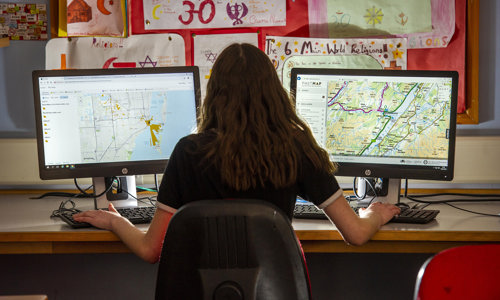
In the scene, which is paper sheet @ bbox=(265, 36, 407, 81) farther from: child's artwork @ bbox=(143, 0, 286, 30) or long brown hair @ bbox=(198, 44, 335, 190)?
long brown hair @ bbox=(198, 44, 335, 190)

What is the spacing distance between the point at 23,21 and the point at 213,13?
0.71 meters

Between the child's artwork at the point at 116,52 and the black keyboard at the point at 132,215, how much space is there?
64cm

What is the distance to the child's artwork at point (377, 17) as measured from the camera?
6.86ft

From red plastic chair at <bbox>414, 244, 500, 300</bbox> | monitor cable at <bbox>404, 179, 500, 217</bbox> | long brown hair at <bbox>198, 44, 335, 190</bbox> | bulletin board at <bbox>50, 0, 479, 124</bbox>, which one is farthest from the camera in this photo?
bulletin board at <bbox>50, 0, 479, 124</bbox>

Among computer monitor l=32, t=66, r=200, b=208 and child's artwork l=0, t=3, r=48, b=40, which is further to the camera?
child's artwork l=0, t=3, r=48, b=40

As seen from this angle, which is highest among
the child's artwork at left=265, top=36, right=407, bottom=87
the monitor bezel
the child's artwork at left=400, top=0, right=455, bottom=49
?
the child's artwork at left=400, top=0, right=455, bottom=49

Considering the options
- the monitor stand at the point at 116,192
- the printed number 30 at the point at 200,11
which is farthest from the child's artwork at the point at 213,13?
the monitor stand at the point at 116,192

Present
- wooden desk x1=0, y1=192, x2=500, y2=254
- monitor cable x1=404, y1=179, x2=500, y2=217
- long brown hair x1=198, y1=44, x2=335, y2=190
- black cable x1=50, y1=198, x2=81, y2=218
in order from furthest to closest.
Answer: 1. monitor cable x1=404, y1=179, x2=500, y2=217
2. black cable x1=50, y1=198, x2=81, y2=218
3. wooden desk x1=0, y1=192, x2=500, y2=254
4. long brown hair x1=198, y1=44, x2=335, y2=190

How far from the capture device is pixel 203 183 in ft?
4.29

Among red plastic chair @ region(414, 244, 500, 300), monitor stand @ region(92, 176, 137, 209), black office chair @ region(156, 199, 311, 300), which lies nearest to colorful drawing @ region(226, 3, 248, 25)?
monitor stand @ region(92, 176, 137, 209)

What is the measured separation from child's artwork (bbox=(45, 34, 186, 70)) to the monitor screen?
56 centimetres

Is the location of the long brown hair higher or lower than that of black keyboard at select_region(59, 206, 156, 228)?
higher

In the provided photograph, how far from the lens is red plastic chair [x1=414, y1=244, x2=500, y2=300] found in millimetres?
1002

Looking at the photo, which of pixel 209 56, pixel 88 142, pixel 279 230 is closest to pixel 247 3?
pixel 209 56
